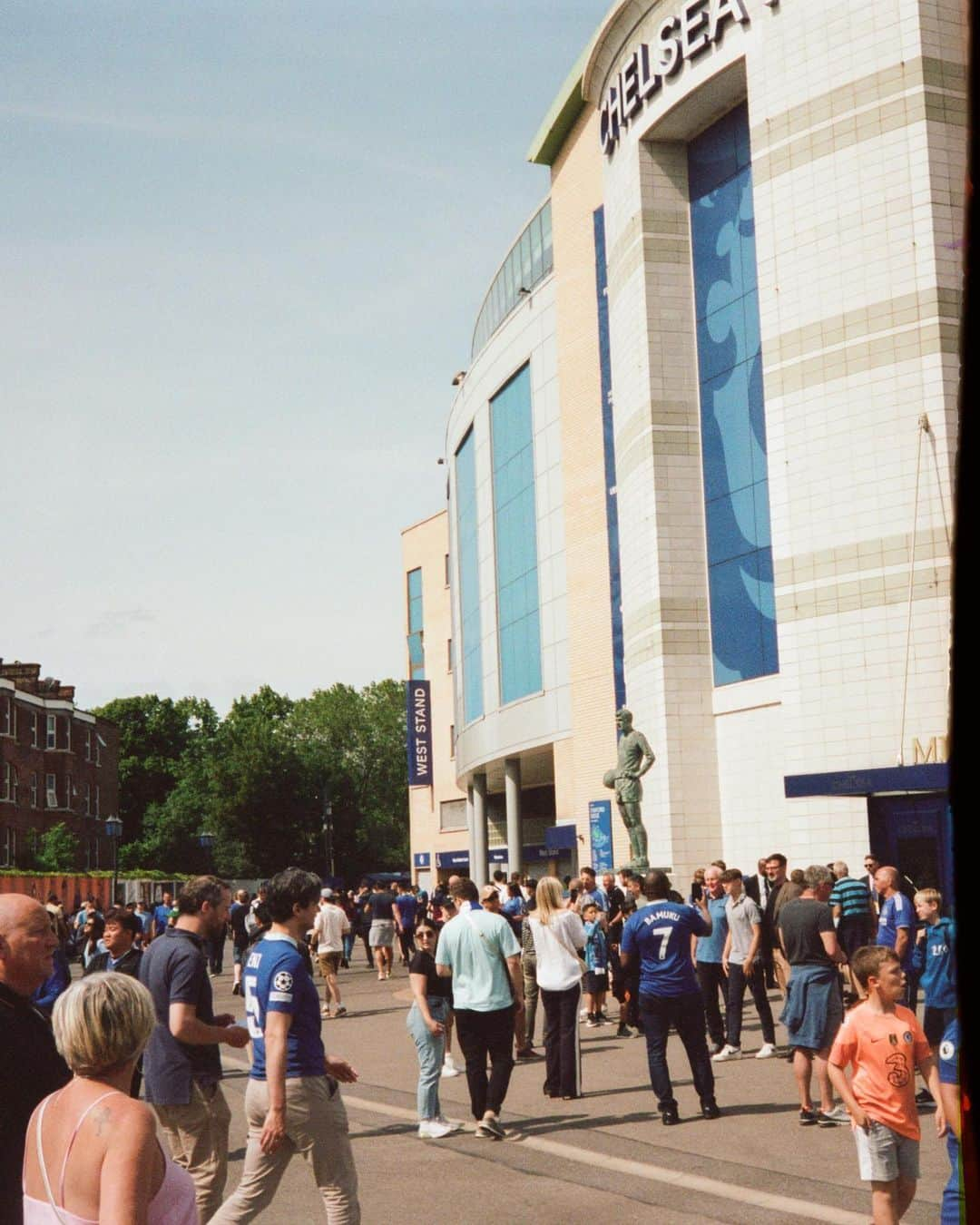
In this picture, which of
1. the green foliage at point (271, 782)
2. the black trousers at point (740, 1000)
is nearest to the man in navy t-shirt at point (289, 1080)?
the black trousers at point (740, 1000)

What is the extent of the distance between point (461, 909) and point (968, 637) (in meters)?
11.3

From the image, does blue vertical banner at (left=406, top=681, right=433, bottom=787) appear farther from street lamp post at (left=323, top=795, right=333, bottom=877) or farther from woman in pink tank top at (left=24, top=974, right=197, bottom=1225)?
woman in pink tank top at (left=24, top=974, right=197, bottom=1225)

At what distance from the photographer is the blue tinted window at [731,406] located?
98.8 ft

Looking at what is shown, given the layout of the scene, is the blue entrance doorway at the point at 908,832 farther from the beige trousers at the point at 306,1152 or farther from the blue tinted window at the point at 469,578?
the blue tinted window at the point at 469,578

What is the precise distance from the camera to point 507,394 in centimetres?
4781

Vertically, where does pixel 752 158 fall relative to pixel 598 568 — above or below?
above

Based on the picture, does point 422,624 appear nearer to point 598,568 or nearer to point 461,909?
point 598,568

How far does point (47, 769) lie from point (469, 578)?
31.2 m

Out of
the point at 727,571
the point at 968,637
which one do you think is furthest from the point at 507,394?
the point at 968,637

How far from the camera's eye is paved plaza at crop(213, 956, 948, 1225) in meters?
8.64

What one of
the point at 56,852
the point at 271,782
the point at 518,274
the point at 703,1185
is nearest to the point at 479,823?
the point at 56,852

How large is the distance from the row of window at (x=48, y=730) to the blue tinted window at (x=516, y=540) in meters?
31.2

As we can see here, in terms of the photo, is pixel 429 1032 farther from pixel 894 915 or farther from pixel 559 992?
pixel 894 915

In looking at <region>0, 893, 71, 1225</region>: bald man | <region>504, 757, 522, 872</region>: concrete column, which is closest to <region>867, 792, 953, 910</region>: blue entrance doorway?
<region>504, 757, 522, 872</region>: concrete column
